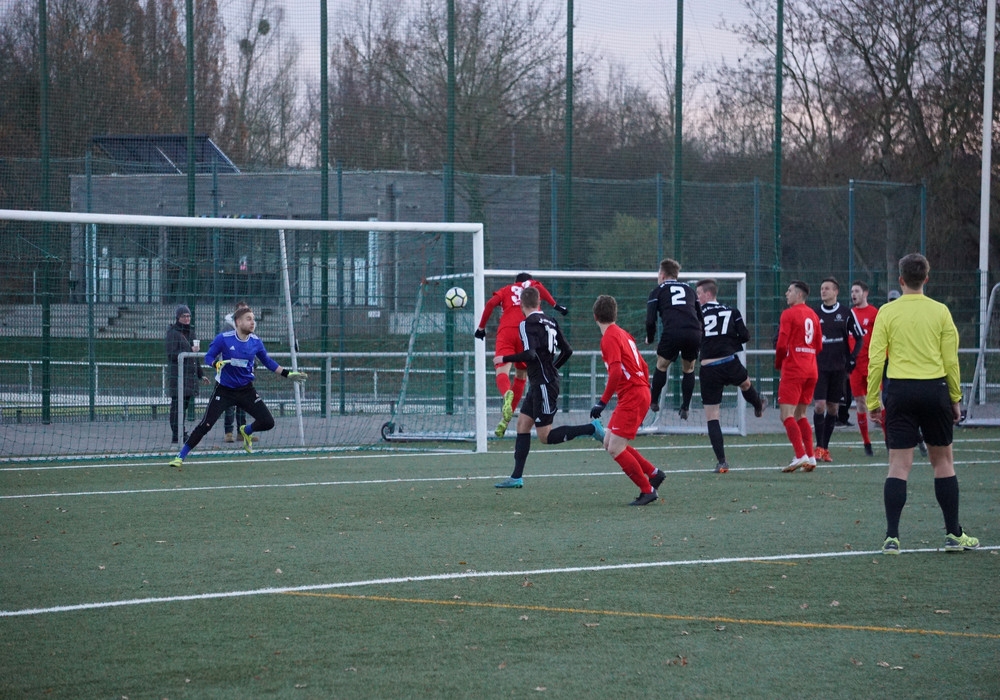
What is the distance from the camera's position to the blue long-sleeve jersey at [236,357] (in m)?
12.2

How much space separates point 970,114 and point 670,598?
21774 millimetres

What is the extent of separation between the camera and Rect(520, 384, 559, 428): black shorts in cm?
1041

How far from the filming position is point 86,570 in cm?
659

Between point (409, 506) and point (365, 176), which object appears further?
point (365, 176)

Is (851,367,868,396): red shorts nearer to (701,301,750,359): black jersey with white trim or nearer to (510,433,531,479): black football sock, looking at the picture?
(701,301,750,359): black jersey with white trim

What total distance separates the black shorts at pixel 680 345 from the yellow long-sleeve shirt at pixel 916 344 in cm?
535

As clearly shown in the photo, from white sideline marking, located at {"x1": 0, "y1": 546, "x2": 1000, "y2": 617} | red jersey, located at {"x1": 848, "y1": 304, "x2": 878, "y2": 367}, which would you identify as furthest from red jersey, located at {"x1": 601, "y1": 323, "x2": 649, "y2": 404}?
red jersey, located at {"x1": 848, "y1": 304, "x2": 878, "y2": 367}

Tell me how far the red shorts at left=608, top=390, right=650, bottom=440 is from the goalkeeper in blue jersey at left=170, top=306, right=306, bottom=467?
4679 mm

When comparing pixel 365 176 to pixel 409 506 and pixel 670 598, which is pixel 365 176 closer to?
pixel 409 506

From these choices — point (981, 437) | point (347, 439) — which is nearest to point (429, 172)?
point (347, 439)

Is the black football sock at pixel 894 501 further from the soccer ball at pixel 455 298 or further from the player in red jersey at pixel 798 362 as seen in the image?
the soccer ball at pixel 455 298

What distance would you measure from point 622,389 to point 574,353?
28.8 feet

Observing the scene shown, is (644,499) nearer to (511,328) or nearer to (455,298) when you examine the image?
(511,328)

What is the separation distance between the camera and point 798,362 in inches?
476
